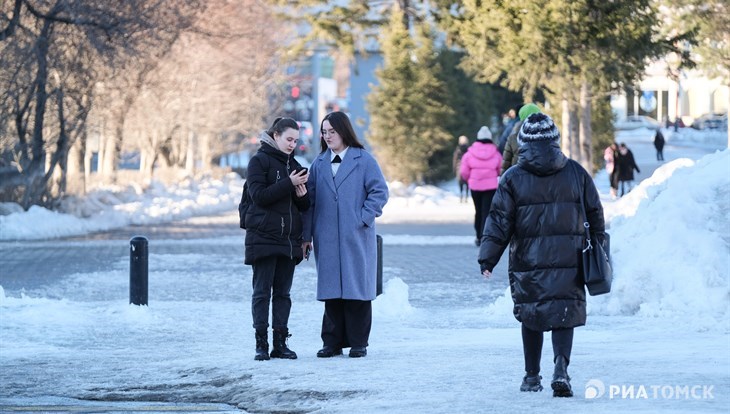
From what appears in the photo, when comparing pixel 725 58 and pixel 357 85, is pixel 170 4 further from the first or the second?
pixel 357 85

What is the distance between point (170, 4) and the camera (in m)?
32.9

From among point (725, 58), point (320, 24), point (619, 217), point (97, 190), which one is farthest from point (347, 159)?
point (320, 24)

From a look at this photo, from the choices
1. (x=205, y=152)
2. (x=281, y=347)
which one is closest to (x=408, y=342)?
(x=281, y=347)

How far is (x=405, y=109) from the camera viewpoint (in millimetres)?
48312

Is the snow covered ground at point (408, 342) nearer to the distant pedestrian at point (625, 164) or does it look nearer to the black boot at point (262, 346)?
the black boot at point (262, 346)

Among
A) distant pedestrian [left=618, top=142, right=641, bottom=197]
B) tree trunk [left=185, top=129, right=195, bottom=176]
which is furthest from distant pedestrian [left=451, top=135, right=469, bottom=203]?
tree trunk [left=185, top=129, right=195, bottom=176]

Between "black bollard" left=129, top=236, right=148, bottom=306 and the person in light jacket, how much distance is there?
12.6 ft

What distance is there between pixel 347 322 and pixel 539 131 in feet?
9.31

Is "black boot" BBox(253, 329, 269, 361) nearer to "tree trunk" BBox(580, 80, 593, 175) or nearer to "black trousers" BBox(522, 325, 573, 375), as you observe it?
"black trousers" BBox(522, 325, 573, 375)

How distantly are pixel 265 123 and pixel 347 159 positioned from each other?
161ft

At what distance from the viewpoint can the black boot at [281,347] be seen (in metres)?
10.7

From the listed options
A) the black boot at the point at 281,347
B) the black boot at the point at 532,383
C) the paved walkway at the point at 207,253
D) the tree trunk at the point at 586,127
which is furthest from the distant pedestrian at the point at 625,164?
the black boot at the point at 532,383

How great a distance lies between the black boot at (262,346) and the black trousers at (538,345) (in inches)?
98.1

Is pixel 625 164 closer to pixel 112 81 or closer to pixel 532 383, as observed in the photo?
pixel 112 81
